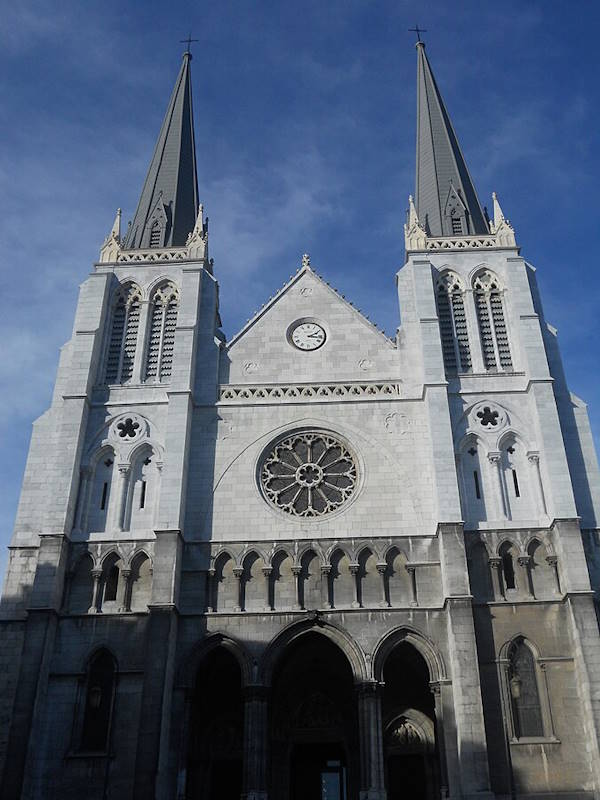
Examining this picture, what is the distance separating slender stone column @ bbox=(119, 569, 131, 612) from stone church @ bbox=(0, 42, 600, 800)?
0.10 meters

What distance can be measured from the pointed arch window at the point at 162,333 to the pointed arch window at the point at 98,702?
863 cm

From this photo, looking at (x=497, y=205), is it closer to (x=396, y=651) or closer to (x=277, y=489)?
(x=277, y=489)

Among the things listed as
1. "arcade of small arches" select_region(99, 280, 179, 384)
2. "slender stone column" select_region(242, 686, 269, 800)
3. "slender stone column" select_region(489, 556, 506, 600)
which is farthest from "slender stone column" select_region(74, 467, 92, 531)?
"slender stone column" select_region(489, 556, 506, 600)

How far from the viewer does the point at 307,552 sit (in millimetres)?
22031

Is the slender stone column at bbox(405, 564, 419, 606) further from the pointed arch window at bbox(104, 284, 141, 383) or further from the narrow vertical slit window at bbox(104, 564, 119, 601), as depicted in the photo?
the pointed arch window at bbox(104, 284, 141, 383)

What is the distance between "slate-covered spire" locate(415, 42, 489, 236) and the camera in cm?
2909

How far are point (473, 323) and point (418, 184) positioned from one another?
8020mm

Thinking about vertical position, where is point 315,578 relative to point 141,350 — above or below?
below

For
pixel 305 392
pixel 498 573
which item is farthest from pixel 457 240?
pixel 498 573

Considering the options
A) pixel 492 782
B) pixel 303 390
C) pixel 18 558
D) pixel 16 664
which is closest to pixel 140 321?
pixel 303 390

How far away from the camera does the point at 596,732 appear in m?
18.8

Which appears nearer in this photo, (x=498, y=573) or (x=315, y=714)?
(x=498, y=573)

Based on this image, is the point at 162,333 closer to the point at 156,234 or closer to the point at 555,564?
the point at 156,234

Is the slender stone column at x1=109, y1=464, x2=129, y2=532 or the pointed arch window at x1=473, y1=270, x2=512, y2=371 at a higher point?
the pointed arch window at x1=473, y1=270, x2=512, y2=371
